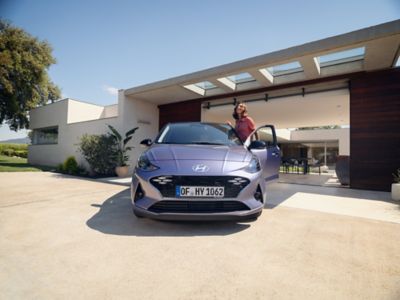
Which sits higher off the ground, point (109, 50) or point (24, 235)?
point (109, 50)

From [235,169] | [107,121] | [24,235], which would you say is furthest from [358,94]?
[107,121]

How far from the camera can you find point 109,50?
643cm

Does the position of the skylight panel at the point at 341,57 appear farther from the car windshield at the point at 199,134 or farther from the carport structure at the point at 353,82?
the car windshield at the point at 199,134

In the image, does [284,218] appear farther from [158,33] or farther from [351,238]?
[158,33]

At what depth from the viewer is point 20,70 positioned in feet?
34.9

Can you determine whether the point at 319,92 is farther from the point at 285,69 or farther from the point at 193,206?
the point at 193,206

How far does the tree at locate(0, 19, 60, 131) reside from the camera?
10406 mm

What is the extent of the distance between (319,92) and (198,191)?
19.1 ft

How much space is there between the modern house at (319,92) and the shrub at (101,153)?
0.88 m

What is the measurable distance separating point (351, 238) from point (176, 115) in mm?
7474

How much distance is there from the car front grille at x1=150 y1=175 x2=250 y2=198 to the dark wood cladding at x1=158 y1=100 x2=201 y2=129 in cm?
612

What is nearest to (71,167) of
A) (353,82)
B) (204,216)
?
(204,216)

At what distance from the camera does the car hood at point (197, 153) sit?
2309 millimetres

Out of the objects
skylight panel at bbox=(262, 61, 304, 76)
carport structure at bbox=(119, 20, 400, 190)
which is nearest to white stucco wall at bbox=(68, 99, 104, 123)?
carport structure at bbox=(119, 20, 400, 190)
